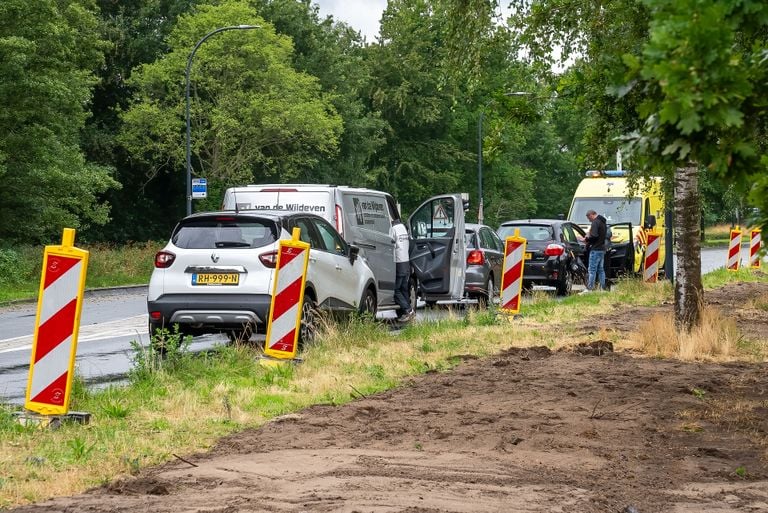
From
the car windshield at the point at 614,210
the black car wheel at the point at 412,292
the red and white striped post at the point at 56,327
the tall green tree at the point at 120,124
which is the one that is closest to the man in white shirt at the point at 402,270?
the black car wheel at the point at 412,292

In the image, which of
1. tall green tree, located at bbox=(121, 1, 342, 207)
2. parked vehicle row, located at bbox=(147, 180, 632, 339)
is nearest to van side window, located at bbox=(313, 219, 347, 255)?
parked vehicle row, located at bbox=(147, 180, 632, 339)

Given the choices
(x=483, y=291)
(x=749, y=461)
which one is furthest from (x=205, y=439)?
(x=483, y=291)

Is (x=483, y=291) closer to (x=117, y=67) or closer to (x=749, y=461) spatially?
(x=749, y=461)

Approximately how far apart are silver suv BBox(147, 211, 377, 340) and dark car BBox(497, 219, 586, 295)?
12.6 meters

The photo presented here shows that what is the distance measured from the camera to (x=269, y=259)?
13547mm

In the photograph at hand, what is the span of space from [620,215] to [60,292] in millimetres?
25429

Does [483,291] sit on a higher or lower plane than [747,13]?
lower

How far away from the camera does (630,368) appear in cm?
1121

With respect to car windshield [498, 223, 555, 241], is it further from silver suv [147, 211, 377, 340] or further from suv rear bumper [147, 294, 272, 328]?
suv rear bumper [147, 294, 272, 328]

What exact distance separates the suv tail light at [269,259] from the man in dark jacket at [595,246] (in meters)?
13.6

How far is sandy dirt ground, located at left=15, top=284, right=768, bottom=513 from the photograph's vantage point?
5816 millimetres

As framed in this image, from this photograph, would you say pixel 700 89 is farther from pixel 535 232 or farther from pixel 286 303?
pixel 535 232

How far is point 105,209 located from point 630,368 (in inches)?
1386

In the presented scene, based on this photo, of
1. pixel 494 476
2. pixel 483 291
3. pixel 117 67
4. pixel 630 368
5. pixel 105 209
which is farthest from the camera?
pixel 117 67
